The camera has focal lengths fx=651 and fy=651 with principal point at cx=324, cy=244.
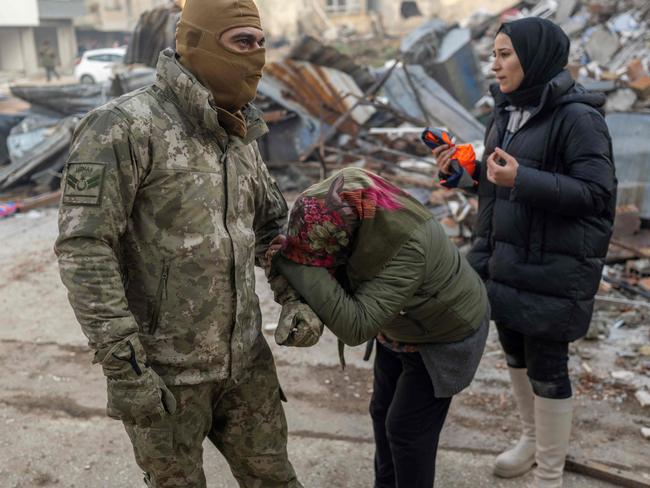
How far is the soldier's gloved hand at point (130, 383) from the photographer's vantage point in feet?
5.82

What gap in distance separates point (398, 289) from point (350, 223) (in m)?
0.26

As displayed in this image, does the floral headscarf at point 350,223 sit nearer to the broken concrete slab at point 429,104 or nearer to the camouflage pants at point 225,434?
the camouflage pants at point 225,434

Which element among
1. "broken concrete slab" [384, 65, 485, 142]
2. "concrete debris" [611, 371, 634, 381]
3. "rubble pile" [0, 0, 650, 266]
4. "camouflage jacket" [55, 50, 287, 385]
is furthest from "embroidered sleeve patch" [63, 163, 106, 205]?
"broken concrete slab" [384, 65, 485, 142]

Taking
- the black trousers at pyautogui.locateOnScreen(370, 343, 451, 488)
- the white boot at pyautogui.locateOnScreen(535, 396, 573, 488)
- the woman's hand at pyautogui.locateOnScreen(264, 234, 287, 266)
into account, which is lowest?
the white boot at pyautogui.locateOnScreen(535, 396, 573, 488)

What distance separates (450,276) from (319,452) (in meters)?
1.42

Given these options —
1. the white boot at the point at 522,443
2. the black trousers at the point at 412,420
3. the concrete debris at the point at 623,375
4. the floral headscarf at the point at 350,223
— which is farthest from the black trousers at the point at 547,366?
the concrete debris at the point at 623,375

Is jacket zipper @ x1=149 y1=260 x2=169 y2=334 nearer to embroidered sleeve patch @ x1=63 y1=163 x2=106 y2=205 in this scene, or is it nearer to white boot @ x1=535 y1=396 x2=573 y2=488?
embroidered sleeve patch @ x1=63 y1=163 x2=106 y2=205

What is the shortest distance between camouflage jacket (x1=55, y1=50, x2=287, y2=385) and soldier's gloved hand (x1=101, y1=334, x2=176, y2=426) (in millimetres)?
40

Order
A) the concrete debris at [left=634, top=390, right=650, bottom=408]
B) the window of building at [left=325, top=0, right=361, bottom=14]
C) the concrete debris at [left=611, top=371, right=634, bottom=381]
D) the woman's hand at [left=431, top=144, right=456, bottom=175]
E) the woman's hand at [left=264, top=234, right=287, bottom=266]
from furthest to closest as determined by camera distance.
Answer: the window of building at [left=325, top=0, right=361, bottom=14]
the concrete debris at [left=611, top=371, right=634, bottom=381]
the concrete debris at [left=634, top=390, right=650, bottom=408]
the woman's hand at [left=431, top=144, right=456, bottom=175]
the woman's hand at [left=264, top=234, right=287, bottom=266]

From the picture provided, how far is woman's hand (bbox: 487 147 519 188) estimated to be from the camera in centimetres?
246

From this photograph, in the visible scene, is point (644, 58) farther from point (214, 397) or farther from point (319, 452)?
point (214, 397)

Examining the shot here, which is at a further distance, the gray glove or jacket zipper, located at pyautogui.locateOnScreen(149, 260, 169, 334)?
the gray glove

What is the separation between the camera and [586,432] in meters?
3.33

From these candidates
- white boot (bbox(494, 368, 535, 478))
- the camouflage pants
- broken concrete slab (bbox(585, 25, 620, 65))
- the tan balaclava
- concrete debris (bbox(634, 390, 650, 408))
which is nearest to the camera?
the tan balaclava
